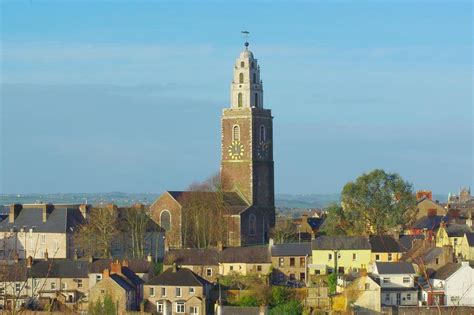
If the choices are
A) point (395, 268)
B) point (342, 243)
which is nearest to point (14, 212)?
point (342, 243)

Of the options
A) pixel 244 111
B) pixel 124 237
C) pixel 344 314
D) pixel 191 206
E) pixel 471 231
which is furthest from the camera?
pixel 244 111

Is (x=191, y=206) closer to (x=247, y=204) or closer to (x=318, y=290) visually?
(x=247, y=204)

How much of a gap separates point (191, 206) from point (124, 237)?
6737mm

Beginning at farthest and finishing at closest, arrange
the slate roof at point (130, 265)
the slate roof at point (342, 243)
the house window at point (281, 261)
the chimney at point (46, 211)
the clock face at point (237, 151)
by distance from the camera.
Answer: the clock face at point (237, 151), the chimney at point (46, 211), the slate roof at point (342, 243), the house window at point (281, 261), the slate roof at point (130, 265)

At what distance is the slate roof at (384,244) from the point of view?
5922 centimetres

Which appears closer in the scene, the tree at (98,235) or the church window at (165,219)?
the tree at (98,235)

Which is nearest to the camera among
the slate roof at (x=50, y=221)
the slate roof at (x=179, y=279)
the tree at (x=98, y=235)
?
the slate roof at (x=179, y=279)

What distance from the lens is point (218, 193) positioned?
245 feet

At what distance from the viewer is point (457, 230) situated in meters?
63.9

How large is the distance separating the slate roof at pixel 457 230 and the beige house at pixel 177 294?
56.4 ft

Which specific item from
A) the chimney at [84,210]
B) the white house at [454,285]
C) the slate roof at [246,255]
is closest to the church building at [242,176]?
the chimney at [84,210]

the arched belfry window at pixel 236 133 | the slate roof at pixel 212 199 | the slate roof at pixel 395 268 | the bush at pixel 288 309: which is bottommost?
the bush at pixel 288 309

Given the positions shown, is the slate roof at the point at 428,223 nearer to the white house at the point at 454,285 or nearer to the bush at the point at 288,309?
the white house at the point at 454,285

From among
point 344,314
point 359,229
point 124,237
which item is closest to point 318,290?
point 344,314
